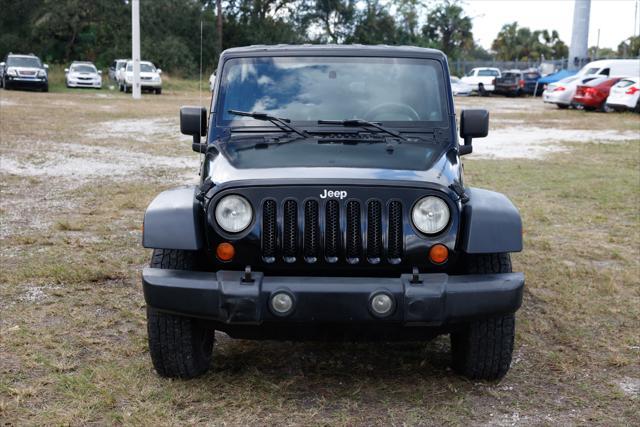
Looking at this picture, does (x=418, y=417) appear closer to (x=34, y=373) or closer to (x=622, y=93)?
(x=34, y=373)

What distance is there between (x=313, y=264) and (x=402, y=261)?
1.39 feet

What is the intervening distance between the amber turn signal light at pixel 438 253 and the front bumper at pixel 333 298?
0.40 feet

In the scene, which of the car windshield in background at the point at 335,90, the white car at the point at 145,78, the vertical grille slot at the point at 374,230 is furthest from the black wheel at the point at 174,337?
the white car at the point at 145,78

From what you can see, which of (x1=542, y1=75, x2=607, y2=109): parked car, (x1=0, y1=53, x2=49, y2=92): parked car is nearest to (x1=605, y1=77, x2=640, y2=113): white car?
(x1=542, y1=75, x2=607, y2=109): parked car

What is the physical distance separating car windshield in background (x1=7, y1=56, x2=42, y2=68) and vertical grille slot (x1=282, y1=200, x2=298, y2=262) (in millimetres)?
38041

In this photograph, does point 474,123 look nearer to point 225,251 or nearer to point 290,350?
point 290,350

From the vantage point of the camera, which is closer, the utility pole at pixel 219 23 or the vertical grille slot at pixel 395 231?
the vertical grille slot at pixel 395 231

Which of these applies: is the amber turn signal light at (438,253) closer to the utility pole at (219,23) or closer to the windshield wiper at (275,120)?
the windshield wiper at (275,120)

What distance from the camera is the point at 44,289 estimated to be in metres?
6.24

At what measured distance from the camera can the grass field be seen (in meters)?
4.18

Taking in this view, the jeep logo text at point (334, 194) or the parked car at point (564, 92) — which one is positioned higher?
the jeep logo text at point (334, 194)

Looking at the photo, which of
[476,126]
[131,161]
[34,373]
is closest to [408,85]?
[476,126]

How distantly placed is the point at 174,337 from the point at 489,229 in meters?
1.64

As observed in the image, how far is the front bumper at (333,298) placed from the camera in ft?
12.8
